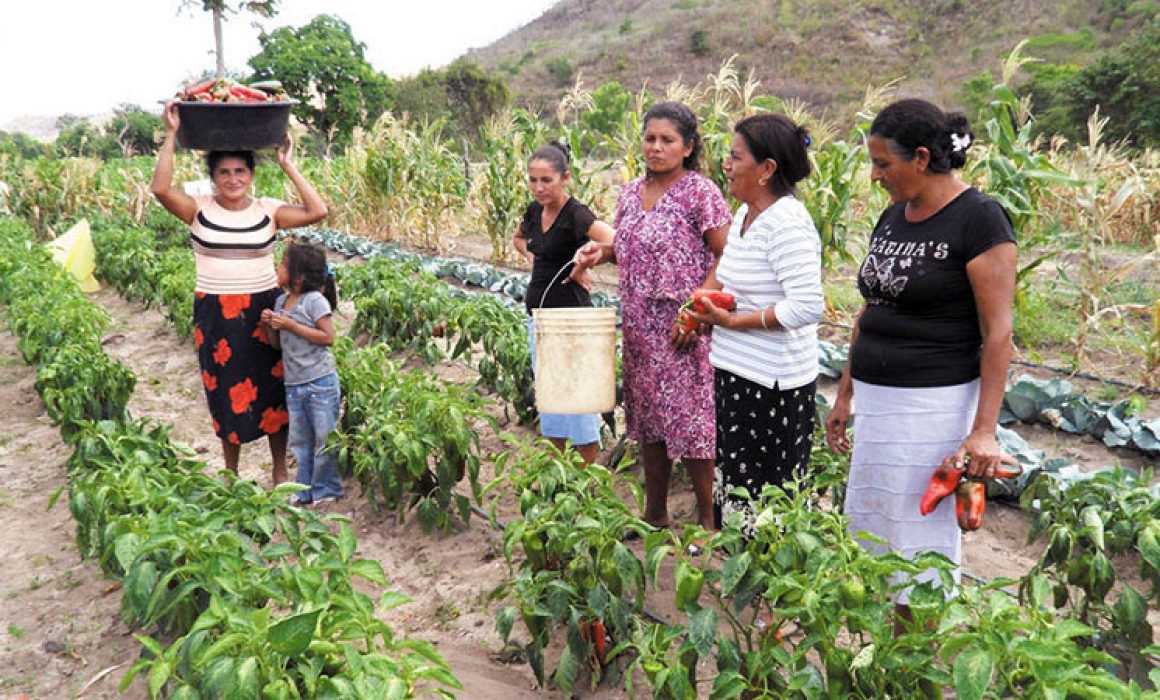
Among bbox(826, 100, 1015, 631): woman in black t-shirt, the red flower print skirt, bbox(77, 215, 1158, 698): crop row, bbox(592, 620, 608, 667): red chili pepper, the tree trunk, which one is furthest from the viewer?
the tree trunk

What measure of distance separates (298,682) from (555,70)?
49353mm

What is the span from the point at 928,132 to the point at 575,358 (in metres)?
1.38

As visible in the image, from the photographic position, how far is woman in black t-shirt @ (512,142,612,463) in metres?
3.47

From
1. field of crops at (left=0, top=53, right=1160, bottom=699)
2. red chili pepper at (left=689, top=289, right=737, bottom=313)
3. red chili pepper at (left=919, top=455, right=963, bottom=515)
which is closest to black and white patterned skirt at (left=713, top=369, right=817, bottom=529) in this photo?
field of crops at (left=0, top=53, right=1160, bottom=699)

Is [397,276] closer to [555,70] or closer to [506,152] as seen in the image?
[506,152]

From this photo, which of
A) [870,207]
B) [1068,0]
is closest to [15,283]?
[870,207]

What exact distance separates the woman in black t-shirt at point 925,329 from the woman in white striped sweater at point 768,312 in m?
0.26

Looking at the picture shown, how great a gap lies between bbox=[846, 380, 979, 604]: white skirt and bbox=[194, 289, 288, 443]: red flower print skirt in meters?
2.53

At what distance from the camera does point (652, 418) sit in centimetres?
327

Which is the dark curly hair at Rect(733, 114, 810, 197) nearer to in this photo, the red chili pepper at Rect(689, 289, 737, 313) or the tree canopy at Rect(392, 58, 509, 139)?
the red chili pepper at Rect(689, 289, 737, 313)

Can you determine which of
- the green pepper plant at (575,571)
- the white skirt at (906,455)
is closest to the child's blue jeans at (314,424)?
the green pepper plant at (575,571)

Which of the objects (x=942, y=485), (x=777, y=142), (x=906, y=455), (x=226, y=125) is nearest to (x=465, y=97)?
(x=226, y=125)

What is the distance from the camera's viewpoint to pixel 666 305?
10.3 ft

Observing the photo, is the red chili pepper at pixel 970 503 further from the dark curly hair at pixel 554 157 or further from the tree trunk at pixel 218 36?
the tree trunk at pixel 218 36
